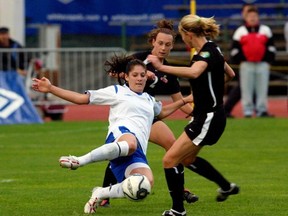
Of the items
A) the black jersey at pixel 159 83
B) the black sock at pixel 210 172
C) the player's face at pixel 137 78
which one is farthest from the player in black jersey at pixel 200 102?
the black jersey at pixel 159 83

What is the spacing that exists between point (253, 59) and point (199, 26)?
1346 cm

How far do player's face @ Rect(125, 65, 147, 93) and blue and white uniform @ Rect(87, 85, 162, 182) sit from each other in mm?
56

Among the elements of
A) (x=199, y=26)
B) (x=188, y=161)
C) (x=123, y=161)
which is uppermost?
(x=199, y=26)

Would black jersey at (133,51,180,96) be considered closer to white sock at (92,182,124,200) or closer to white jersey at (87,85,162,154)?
white jersey at (87,85,162,154)

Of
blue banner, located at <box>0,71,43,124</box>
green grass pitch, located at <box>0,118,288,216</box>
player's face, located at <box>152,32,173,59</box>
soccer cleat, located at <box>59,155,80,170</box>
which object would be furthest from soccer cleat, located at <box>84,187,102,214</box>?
blue banner, located at <box>0,71,43,124</box>

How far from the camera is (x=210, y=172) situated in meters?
11.8

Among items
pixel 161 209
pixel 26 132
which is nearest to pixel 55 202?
pixel 161 209

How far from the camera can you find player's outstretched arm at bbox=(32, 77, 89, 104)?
1070 cm

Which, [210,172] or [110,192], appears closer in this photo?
[110,192]

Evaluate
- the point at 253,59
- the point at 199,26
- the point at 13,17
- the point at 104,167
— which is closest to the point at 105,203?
the point at 199,26

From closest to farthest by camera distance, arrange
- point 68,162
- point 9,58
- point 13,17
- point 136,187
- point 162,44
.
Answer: point 68,162 < point 136,187 < point 162,44 < point 9,58 < point 13,17

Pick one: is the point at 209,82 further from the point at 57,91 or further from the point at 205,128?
the point at 57,91

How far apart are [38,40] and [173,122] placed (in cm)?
776

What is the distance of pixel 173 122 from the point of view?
2325cm
